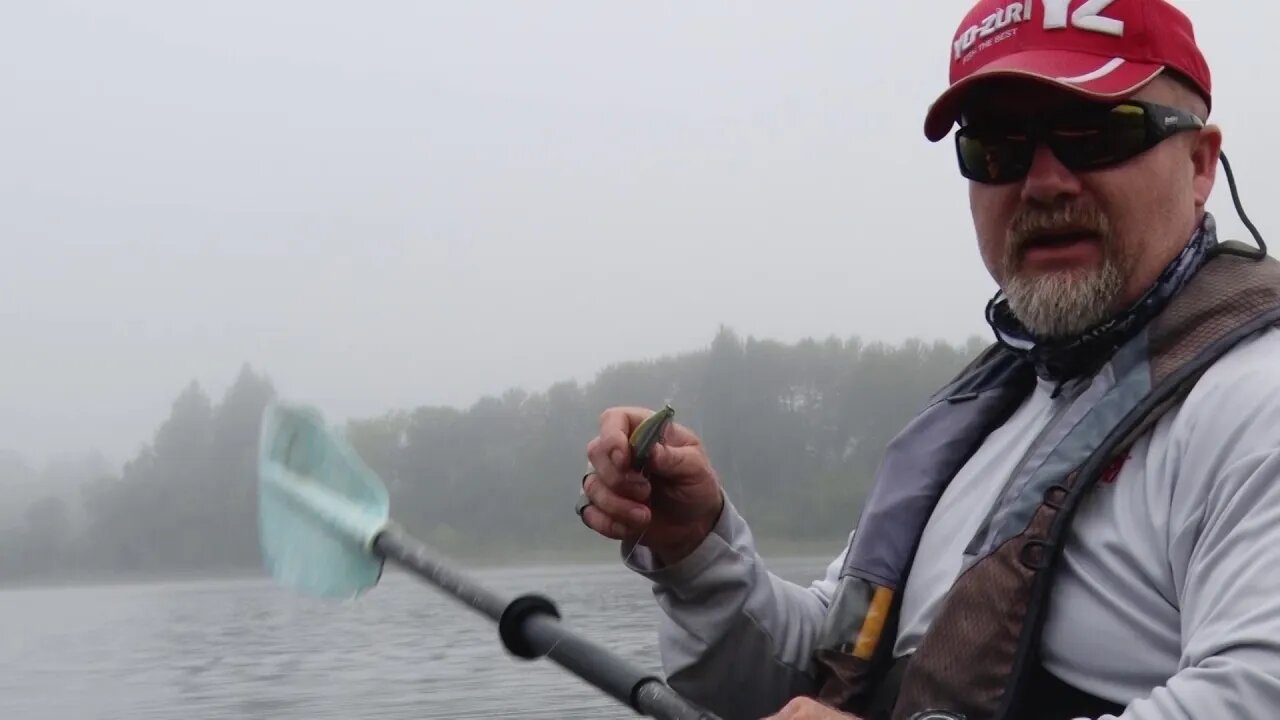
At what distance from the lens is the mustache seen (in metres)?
1.99

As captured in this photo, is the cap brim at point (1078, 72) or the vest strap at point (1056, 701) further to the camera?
the cap brim at point (1078, 72)

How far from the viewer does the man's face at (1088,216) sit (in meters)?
1.96

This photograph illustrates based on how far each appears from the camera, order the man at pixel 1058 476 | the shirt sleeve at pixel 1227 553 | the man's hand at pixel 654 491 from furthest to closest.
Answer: the man's hand at pixel 654 491
the man at pixel 1058 476
the shirt sleeve at pixel 1227 553

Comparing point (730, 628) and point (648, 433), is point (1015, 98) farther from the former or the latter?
point (730, 628)

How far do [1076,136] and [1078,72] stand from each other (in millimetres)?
98

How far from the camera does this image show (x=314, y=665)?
2211 centimetres

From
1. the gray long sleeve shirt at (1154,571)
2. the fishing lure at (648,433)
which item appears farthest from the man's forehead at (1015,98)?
the fishing lure at (648,433)

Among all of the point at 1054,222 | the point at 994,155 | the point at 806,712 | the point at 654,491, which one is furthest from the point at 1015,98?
the point at 806,712

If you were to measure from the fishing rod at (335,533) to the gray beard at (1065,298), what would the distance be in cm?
98

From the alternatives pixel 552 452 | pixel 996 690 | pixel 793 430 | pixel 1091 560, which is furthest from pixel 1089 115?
pixel 793 430

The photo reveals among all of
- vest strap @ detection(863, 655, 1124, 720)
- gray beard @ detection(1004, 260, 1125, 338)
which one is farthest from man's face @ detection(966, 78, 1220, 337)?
vest strap @ detection(863, 655, 1124, 720)

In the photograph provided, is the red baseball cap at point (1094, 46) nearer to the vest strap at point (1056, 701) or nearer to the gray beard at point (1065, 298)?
the gray beard at point (1065, 298)

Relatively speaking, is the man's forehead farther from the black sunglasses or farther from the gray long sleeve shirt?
the gray long sleeve shirt

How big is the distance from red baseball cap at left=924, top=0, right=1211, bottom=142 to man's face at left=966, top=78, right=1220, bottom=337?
1.5 inches
